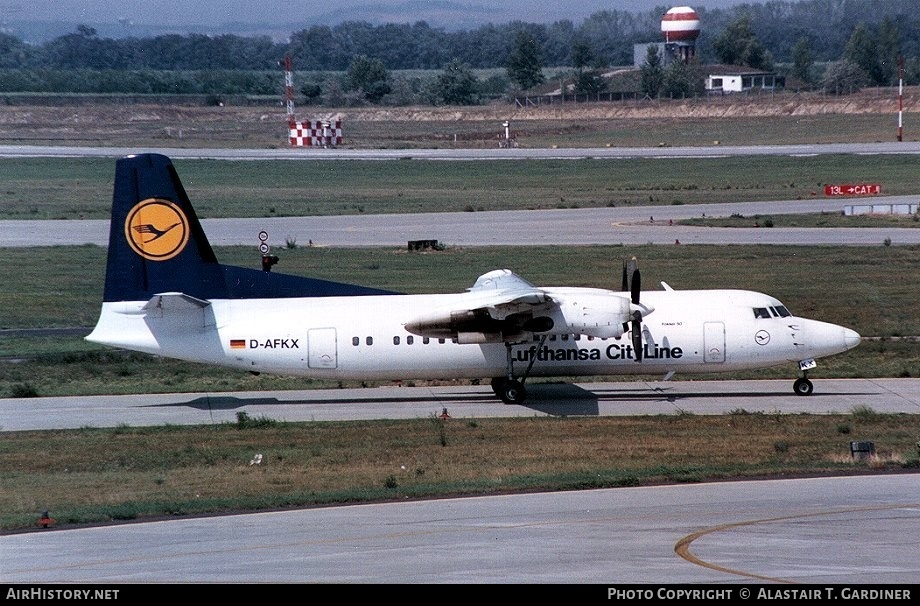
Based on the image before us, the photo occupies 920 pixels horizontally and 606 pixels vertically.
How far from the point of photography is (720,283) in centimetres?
5106

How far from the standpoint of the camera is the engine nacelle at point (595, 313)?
100 ft

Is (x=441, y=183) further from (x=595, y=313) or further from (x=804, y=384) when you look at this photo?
(x=595, y=313)

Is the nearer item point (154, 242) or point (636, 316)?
point (636, 316)

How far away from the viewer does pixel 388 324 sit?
3159 cm

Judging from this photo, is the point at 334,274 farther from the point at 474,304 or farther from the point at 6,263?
the point at 474,304

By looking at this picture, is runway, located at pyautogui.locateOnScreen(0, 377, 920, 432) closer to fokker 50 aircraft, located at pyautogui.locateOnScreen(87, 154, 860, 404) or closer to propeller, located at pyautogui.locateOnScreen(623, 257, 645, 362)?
fokker 50 aircraft, located at pyautogui.locateOnScreen(87, 154, 860, 404)

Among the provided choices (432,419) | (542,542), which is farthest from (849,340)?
(542,542)

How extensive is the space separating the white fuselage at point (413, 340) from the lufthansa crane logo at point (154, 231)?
1.44 metres

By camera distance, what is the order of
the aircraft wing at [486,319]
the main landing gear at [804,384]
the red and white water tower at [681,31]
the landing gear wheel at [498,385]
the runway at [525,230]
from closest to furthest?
Answer: the aircraft wing at [486,319]
the landing gear wheel at [498,385]
the main landing gear at [804,384]
the runway at [525,230]
the red and white water tower at [681,31]

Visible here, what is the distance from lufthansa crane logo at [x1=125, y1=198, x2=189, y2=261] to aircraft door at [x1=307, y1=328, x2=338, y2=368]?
4.20m

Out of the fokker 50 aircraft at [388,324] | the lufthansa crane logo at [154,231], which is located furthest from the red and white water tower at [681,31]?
the lufthansa crane logo at [154,231]

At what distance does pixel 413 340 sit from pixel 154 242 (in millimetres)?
7290

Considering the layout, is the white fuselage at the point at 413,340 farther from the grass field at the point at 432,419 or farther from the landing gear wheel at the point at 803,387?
the grass field at the point at 432,419
